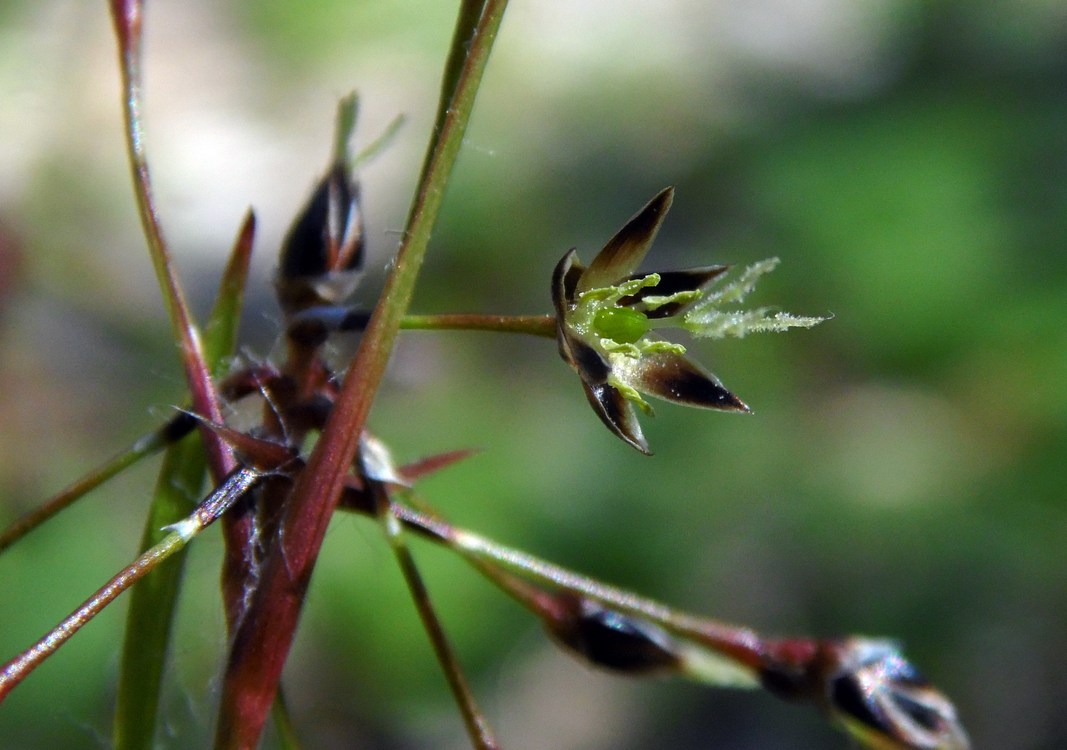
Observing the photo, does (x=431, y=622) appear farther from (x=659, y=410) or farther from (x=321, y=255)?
(x=659, y=410)

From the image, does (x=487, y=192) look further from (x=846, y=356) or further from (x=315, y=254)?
(x=315, y=254)

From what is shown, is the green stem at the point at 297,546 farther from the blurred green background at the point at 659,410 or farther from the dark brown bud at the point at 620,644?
the blurred green background at the point at 659,410

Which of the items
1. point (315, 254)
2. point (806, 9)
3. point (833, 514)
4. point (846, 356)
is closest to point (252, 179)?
point (846, 356)

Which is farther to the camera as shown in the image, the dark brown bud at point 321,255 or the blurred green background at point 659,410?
the blurred green background at point 659,410

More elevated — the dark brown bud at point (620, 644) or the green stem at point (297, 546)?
the green stem at point (297, 546)

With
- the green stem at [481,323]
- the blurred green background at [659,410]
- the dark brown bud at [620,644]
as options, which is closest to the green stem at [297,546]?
the green stem at [481,323]

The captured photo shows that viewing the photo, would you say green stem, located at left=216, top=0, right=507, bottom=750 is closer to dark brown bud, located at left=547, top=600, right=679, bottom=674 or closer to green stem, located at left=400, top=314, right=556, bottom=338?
green stem, located at left=400, top=314, right=556, bottom=338

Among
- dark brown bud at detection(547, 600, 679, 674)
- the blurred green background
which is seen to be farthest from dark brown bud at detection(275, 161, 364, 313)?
the blurred green background
